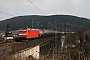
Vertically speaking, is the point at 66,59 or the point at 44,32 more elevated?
the point at 44,32

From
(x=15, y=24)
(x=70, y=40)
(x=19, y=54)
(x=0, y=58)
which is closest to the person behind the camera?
(x=0, y=58)

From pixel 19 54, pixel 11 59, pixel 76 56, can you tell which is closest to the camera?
pixel 11 59

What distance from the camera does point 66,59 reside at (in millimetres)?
48719

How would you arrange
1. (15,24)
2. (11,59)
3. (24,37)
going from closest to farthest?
(11,59) → (24,37) → (15,24)

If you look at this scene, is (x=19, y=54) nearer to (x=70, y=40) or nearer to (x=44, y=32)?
(x=44, y=32)

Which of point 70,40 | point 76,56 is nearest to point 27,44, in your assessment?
point 76,56

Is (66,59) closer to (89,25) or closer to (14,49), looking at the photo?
(14,49)

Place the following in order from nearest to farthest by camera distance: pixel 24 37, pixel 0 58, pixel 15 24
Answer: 1. pixel 0 58
2. pixel 24 37
3. pixel 15 24

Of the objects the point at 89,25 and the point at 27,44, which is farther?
the point at 89,25

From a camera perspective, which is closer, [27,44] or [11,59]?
[11,59]

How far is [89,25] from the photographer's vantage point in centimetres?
18800

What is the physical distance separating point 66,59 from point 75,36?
5118 cm

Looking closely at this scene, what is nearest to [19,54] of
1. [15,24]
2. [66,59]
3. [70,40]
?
[66,59]

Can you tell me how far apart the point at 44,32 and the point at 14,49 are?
4610 centimetres
